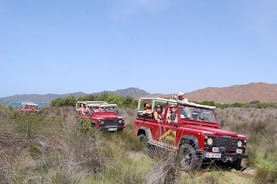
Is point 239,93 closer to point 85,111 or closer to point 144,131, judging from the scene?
point 85,111

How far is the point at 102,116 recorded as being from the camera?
19766 mm

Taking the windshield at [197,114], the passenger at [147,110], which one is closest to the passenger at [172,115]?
the windshield at [197,114]

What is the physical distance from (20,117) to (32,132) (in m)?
1.02

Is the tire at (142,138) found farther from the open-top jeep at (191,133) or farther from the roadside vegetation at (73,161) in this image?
the roadside vegetation at (73,161)

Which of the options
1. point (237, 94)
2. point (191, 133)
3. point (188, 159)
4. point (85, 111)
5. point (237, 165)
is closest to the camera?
point (188, 159)

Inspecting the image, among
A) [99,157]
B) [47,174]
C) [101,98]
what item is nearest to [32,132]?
[99,157]

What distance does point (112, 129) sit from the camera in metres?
18.6

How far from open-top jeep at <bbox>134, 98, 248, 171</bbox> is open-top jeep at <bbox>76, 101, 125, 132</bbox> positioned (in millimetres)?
4819

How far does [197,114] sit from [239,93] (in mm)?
80804

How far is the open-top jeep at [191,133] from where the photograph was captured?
10211 mm

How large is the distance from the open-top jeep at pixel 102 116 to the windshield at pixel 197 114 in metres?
6.83

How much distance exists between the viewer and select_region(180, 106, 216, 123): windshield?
466 inches

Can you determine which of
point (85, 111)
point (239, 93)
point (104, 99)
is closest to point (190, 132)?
point (85, 111)

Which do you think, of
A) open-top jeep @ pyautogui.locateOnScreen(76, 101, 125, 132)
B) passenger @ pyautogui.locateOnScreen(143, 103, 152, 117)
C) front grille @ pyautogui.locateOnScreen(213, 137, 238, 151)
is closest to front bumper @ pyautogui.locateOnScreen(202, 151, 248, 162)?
front grille @ pyautogui.locateOnScreen(213, 137, 238, 151)
